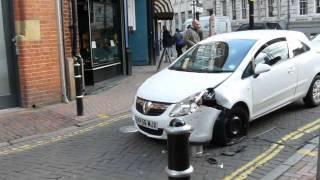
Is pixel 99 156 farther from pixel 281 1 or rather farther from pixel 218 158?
pixel 281 1

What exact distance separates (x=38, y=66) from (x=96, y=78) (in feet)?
12.0

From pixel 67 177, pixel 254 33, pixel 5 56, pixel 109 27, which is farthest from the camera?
pixel 109 27

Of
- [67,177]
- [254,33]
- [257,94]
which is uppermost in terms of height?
[254,33]

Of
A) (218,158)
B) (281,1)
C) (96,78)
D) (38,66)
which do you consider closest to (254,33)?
(218,158)

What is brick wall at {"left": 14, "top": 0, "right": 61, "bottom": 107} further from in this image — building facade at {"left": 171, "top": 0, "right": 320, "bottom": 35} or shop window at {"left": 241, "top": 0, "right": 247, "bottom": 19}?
shop window at {"left": 241, "top": 0, "right": 247, "bottom": 19}

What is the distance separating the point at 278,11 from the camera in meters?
44.7

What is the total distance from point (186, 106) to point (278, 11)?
40167 mm

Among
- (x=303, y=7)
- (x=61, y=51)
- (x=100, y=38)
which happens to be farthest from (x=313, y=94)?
(x=303, y=7)

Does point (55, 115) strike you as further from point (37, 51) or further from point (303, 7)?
point (303, 7)

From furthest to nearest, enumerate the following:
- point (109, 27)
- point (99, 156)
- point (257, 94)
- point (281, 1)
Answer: point (281, 1), point (109, 27), point (257, 94), point (99, 156)

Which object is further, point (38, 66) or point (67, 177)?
point (38, 66)

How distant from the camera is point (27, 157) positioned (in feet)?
23.1

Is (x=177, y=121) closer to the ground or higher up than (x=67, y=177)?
higher up

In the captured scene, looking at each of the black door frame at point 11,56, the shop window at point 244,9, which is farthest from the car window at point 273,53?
the shop window at point 244,9
